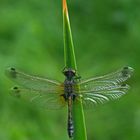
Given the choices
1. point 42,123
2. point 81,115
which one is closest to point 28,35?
point 42,123

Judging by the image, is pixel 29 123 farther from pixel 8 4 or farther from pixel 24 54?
pixel 8 4

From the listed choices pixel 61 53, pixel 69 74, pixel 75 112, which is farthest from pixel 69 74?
pixel 61 53

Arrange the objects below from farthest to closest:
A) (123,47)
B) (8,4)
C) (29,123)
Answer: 1. (8,4)
2. (123,47)
3. (29,123)

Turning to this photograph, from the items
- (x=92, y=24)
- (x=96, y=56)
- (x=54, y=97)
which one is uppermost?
(x=92, y=24)

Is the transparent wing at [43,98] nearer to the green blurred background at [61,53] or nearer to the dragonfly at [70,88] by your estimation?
the dragonfly at [70,88]

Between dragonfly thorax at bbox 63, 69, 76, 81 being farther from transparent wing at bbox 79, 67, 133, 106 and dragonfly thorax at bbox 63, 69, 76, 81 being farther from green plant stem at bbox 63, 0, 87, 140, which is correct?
green plant stem at bbox 63, 0, 87, 140

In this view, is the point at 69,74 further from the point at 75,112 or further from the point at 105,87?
the point at 75,112

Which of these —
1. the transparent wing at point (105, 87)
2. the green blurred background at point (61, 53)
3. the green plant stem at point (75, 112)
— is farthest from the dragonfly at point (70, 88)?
the green blurred background at point (61, 53)
